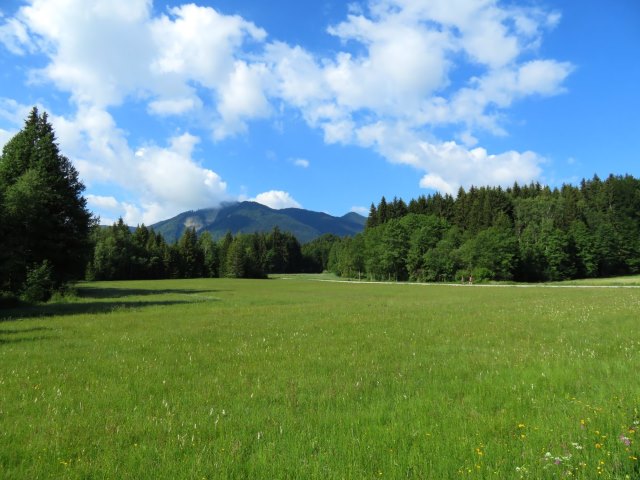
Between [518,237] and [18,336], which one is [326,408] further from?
[518,237]

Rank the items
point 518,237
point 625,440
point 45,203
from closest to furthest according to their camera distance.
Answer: point 625,440
point 45,203
point 518,237

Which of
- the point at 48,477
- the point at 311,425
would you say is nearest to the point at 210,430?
the point at 311,425

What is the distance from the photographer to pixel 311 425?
267 inches

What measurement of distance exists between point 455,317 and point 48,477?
2097 centimetres

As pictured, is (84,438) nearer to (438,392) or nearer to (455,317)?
(438,392)

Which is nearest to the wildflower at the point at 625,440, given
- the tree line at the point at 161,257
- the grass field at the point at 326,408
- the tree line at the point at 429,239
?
the grass field at the point at 326,408

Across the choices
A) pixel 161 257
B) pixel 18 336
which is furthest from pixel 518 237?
pixel 18 336

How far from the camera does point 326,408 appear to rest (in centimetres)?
764

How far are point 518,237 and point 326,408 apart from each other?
126838 millimetres

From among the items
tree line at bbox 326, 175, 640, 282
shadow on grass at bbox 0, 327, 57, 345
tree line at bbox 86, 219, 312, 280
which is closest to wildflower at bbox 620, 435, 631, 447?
shadow on grass at bbox 0, 327, 57, 345

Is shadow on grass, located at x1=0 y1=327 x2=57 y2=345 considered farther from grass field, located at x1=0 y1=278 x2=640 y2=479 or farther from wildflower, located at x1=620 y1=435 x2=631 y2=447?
wildflower, located at x1=620 y1=435 x2=631 y2=447

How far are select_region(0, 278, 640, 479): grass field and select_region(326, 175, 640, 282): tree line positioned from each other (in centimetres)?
9620

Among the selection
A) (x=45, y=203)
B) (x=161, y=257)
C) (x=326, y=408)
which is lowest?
(x=326, y=408)

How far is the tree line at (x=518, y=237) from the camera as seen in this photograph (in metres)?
109
